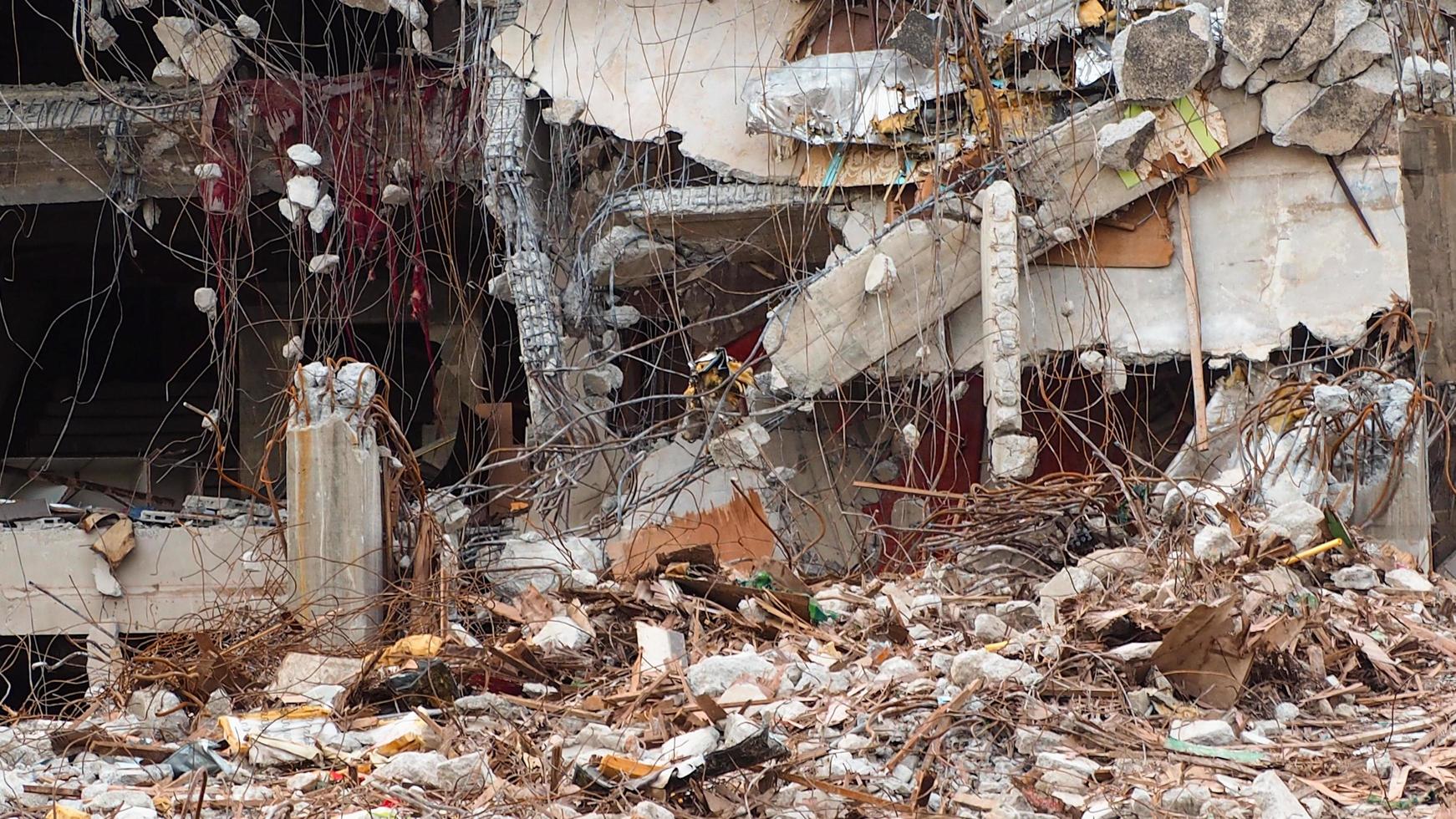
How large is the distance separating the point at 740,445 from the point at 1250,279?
2.56 metres

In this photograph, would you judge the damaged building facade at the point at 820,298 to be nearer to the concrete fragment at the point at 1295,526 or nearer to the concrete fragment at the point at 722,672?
the concrete fragment at the point at 1295,526

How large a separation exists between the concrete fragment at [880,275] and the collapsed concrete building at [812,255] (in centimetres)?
2

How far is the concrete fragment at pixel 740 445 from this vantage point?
7195mm

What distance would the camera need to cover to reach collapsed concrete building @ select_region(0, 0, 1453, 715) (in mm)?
6457

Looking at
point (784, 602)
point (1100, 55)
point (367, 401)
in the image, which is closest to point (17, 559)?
point (367, 401)

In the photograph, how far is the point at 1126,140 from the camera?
22.3ft

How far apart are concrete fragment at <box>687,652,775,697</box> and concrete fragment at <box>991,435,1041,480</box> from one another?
235 centimetres

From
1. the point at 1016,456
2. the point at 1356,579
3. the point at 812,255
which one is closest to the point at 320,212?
the point at 812,255

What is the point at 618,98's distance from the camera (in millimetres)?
7711

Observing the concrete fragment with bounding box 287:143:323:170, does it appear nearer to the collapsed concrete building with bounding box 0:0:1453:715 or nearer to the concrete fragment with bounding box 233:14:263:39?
the collapsed concrete building with bounding box 0:0:1453:715

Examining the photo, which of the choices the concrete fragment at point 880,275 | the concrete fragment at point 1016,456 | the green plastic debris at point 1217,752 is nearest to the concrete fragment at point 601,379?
the concrete fragment at point 880,275

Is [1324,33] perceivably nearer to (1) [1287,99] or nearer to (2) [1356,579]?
(1) [1287,99]

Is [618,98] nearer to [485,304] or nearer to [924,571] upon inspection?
[924,571]

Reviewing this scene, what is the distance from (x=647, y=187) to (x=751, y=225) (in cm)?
58
